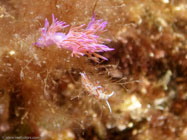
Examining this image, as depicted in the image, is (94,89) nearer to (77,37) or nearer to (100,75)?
(100,75)

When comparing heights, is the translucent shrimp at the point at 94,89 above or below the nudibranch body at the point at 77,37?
below

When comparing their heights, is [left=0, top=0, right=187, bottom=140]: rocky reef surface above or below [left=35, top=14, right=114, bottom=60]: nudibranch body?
below

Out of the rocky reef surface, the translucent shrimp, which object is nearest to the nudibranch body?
the rocky reef surface

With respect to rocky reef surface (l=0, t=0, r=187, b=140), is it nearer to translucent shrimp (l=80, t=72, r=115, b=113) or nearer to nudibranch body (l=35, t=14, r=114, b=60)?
translucent shrimp (l=80, t=72, r=115, b=113)

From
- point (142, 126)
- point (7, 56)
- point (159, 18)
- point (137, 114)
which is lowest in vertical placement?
point (142, 126)

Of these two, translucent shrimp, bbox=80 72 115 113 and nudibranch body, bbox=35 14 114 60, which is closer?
nudibranch body, bbox=35 14 114 60

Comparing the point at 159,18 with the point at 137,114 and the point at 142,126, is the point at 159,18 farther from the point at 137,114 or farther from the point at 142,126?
the point at 142,126

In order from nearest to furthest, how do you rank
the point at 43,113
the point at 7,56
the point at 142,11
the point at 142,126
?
Result: the point at 7,56 < the point at 43,113 < the point at 142,11 < the point at 142,126

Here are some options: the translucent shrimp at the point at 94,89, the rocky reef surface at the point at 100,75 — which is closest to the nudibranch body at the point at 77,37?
the rocky reef surface at the point at 100,75

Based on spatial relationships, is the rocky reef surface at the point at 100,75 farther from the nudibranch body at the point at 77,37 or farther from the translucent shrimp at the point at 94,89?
the nudibranch body at the point at 77,37

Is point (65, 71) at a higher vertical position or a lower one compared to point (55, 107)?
higher

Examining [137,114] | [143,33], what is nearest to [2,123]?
[137,114]
